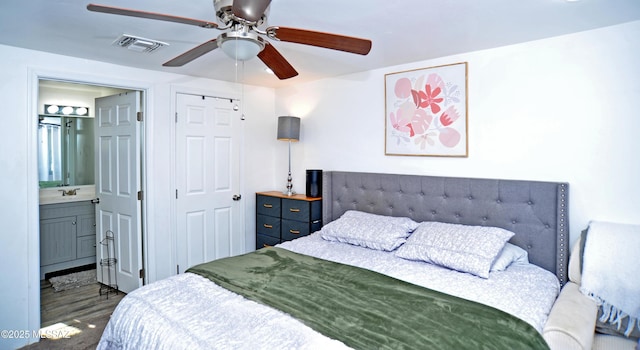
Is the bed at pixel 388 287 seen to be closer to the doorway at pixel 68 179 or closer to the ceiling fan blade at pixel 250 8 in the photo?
the ceiling fan blade at pixel 250 8

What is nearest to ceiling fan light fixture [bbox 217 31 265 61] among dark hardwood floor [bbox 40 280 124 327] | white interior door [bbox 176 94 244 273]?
white interior door [bbox 176 94 244 273]

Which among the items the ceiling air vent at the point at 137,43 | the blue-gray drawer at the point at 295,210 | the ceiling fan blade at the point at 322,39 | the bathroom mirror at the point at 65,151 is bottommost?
the blue-gray drawer at the point at 295,210

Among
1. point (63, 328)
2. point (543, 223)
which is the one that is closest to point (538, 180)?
point (543, 223)

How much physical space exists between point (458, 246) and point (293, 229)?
6.17ft

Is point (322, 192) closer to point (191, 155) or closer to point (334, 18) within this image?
point (191, 155)

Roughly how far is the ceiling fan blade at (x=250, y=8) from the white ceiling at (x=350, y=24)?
20.8 inches

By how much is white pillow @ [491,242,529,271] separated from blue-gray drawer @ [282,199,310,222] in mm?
1889

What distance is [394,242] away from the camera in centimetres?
286

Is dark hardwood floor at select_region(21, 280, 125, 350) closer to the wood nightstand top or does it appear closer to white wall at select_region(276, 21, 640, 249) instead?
the wood nightstand top

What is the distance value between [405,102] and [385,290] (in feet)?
6.15

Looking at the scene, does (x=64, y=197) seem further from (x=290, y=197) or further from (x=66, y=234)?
(x=290, y=197)

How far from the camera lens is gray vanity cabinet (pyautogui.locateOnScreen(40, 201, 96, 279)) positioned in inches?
164

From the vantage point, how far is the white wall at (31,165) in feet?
9.03

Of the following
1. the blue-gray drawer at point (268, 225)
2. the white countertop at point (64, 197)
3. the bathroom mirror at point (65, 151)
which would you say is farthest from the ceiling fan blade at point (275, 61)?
the bathroom mirror at point (65, 151)
